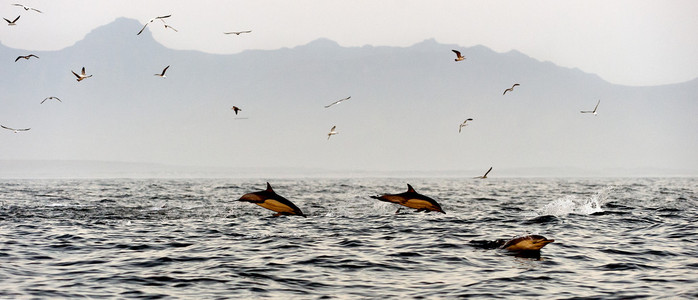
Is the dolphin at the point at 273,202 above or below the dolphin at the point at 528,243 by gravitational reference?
above

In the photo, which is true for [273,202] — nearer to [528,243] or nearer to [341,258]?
[341,258]

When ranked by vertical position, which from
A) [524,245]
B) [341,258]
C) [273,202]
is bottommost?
[341,258]

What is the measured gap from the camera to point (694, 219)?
29438 mm

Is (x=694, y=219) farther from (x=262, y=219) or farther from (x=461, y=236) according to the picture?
(x=262, y=219)

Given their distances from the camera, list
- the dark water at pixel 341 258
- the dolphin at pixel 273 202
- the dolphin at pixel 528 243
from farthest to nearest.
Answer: the dolphin at pixel 528 243 < the dark water at pixel 341 258 < the dolphin at pixel 273 202

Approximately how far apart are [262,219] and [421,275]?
14.8 metres

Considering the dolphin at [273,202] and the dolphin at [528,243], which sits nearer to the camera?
the dolphin at [273,202]

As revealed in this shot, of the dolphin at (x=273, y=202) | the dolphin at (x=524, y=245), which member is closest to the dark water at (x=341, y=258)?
the dolphin at (x=524, y=245)

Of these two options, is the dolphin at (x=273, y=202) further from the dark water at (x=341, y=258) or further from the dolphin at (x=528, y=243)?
the dolphin at (x=528, y=243)

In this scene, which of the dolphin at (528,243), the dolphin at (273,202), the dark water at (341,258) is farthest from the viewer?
the dolphin at (528,243)

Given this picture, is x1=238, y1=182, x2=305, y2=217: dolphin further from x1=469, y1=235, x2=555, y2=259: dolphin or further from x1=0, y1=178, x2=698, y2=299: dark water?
x1=469, y1=235, x2=555, y2=259: dolphin

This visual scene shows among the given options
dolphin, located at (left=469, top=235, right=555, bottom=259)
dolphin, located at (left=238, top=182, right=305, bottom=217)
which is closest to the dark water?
dolphin, located at (left=469, top=235, right=555, bottom=259)

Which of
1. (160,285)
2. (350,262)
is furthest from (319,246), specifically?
(160,285)

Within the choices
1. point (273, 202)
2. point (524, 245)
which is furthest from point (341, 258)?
point (273, 202)
